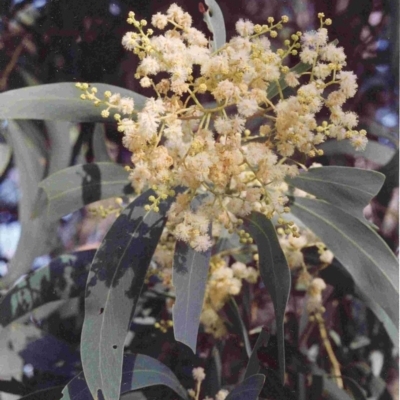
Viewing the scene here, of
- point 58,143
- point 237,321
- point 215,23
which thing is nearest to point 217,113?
point 215,23

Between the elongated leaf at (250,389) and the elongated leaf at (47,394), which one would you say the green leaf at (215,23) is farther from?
the elongated leaf at (47,394)

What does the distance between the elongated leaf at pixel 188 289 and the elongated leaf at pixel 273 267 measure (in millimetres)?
78

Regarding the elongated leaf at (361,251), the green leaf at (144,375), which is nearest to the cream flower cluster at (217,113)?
the elongated leaf at (361,251)

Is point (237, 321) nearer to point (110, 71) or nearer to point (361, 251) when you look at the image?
point (361, 251)

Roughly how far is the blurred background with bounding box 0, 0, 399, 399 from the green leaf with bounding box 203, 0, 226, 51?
12cm

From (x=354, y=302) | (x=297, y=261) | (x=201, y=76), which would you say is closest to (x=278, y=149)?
(x=201, y=76)

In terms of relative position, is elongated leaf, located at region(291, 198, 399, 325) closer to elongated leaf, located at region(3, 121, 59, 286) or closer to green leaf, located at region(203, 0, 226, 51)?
green leaf, located at region(203, 0, 226, 51)

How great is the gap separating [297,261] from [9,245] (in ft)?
1.80

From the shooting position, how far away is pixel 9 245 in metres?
1.05

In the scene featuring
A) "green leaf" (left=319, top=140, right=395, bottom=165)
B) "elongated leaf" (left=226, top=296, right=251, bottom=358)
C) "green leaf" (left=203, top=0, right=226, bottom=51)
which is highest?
"green leaf" (left=203, top=0, right=226, bottom=51)

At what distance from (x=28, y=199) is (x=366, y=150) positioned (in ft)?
2.24

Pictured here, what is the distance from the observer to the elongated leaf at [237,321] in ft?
3.14

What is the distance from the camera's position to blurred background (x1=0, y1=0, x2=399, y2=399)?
3.36 feet

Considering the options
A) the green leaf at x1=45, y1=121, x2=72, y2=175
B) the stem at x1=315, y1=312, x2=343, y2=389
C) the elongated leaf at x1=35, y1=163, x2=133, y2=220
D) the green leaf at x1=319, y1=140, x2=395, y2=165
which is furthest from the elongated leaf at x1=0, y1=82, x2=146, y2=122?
the stem at x1=315, y1=312, x2=343, y2=389
